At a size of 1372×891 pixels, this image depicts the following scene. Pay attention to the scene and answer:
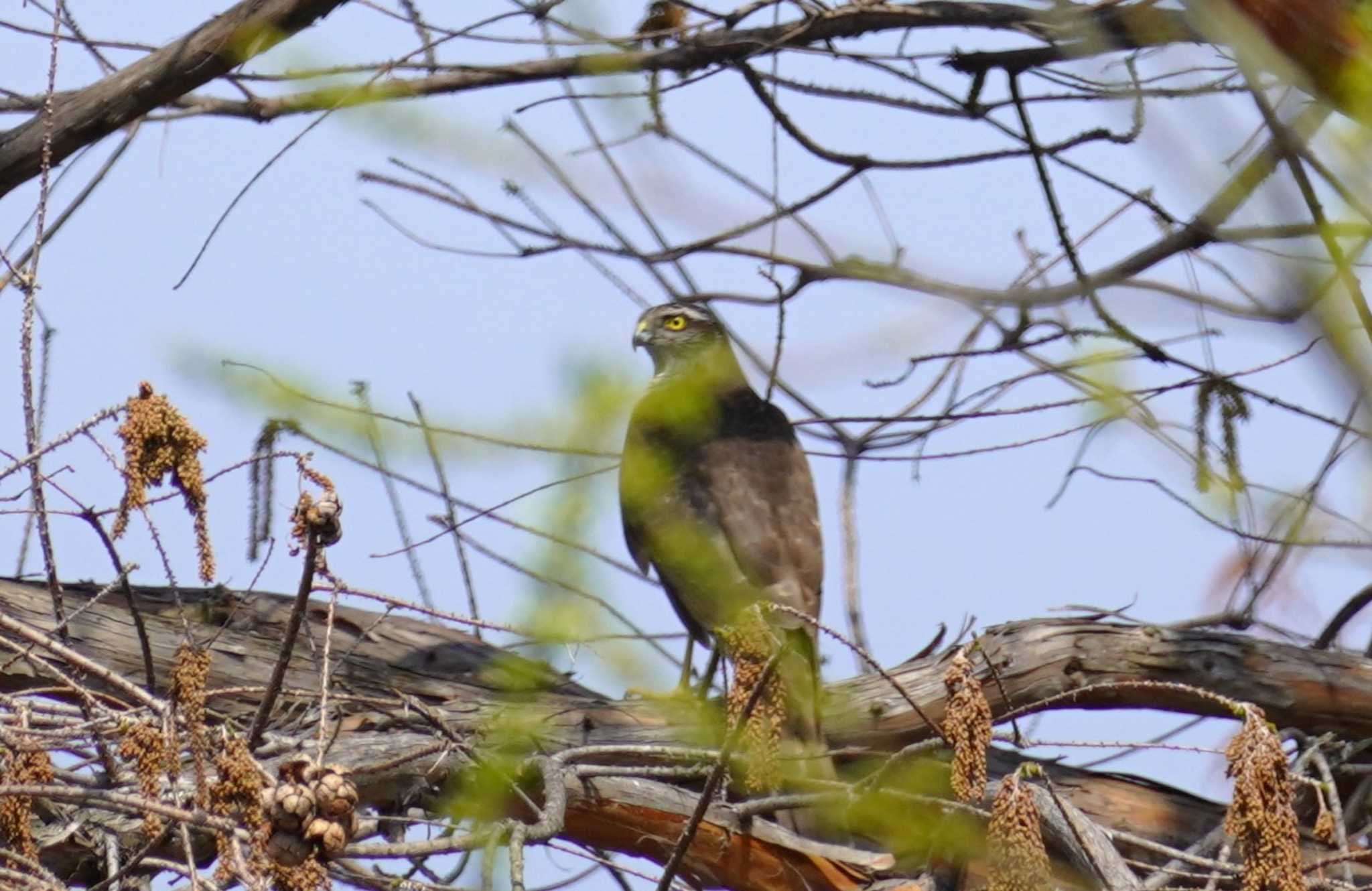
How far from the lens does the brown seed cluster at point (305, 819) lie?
2.23 meters

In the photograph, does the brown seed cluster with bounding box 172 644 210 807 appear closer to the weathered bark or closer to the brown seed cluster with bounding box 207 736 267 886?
the brown seed cluster with bounding box 207 736 267 886

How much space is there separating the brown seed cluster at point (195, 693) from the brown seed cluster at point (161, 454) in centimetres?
18

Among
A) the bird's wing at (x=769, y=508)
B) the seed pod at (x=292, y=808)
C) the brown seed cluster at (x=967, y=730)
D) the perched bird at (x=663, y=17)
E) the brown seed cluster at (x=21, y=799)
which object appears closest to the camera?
the seed pod at (x=292, y=808)

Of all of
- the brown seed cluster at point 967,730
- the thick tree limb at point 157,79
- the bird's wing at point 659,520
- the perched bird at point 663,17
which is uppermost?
the perched bird at point 663,17

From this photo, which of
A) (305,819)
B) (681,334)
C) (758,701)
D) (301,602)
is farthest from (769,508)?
(305,819)

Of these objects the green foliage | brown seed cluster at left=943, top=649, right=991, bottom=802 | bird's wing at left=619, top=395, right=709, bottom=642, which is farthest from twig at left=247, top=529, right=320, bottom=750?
bird's wing at left=619, top=395, right=709, bottom=642

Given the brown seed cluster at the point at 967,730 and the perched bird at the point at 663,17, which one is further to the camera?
the perched bird at the point at 663,17

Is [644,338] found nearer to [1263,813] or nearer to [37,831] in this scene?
[37,831]

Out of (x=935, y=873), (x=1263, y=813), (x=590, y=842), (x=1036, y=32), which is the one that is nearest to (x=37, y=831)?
(x=590, y=842)

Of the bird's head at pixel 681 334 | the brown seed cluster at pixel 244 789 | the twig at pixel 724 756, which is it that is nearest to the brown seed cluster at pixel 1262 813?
the twig at pixel 724 756

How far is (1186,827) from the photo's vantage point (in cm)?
491

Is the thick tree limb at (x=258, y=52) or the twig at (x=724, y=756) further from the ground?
the thick tree limb at (x=258, y=52)

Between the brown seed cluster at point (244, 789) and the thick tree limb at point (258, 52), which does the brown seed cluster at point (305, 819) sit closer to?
the brown seed cluster at point (244, 789)

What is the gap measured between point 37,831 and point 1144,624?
3.02 m
